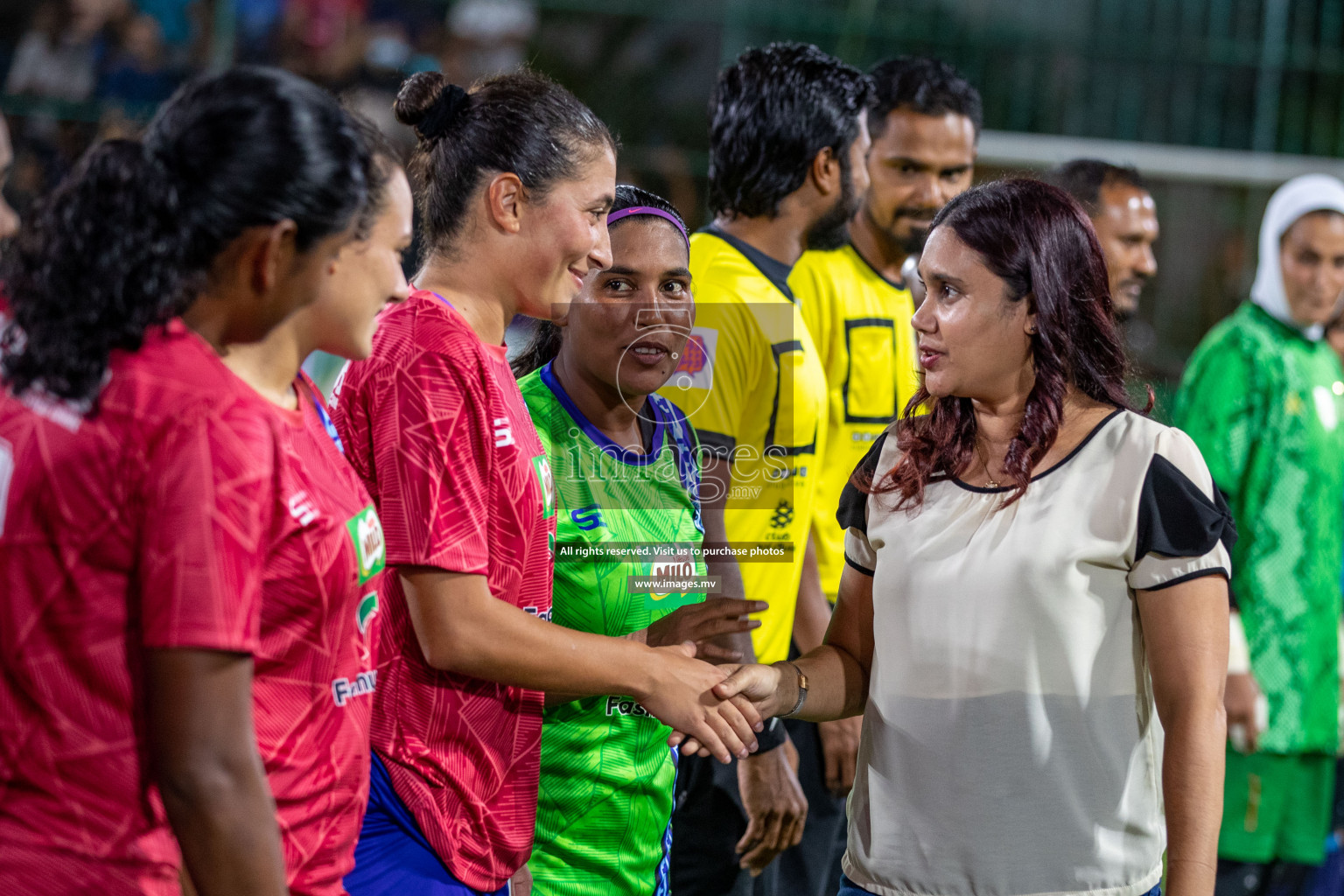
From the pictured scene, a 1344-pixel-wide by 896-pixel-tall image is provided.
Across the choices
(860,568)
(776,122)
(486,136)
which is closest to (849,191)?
(776,122)

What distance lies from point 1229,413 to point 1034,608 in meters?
2.51

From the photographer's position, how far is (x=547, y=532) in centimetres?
186

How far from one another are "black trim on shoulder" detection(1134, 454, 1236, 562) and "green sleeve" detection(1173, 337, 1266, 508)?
2.33 meters

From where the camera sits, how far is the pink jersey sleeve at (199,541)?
3.87 feet

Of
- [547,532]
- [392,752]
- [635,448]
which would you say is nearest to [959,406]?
[635,448]

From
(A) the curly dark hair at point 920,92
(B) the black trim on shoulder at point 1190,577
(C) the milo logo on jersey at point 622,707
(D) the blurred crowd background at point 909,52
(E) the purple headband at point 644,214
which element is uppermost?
(D) the blurred crowd background at point 909,52

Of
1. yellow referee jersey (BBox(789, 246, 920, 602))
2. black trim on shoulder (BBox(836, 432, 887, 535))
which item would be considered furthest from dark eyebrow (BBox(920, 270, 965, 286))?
yellow referee jersey (BBox(789, 246, 920, 602))

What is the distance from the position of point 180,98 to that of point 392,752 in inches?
35.7

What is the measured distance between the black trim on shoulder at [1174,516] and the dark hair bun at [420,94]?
1.21 m

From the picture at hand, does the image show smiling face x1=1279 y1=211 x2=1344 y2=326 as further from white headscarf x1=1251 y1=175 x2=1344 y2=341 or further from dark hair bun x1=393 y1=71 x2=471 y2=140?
dark hair bun x1=393 y1=71 x2=471 y2=140

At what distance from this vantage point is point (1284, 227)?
430 cm

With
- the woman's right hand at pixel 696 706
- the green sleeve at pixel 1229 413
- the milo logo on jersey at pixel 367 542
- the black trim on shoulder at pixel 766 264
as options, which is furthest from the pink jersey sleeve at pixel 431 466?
the green sleeve at pixel 1229 413

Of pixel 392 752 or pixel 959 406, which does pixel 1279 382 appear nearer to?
pixel 959 406

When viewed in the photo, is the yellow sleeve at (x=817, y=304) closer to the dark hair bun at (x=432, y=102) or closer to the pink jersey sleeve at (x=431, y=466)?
the dark hair bun at (x=432, y=102)
